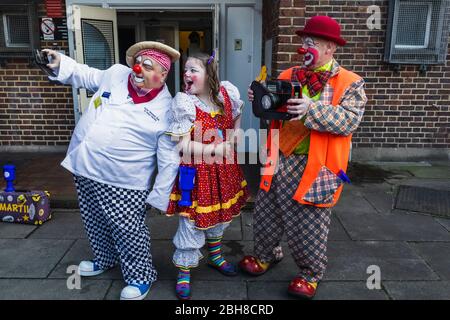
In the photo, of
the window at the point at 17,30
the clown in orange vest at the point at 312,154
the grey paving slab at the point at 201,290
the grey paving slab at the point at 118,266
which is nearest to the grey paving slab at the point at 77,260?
the grey paving slab at the point at 118,266

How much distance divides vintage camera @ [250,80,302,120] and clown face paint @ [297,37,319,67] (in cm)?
25

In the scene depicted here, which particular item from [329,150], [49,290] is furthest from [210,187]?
[49,290]

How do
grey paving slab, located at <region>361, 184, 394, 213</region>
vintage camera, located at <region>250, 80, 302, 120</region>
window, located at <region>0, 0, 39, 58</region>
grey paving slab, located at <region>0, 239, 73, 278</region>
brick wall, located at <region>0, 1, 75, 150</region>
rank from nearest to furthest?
1. vintage camera, located at <region>250, 80, 302, 120</region>
2. grey paving slab, located at <region>0, 239, 73, 278</region>
3. grey paving slab, located at <region>361, 184, 394, 213</region>
4. window, located at <region>0, 0, 39, 58</region>
5. brick wall, located at <region>0, 1, 75, 150</region>

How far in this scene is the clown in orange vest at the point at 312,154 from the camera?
2.52 metres

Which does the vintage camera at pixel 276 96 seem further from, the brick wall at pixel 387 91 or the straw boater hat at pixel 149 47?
the brick wall at pixel 387 91

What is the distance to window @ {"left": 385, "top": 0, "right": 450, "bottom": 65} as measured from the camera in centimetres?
558

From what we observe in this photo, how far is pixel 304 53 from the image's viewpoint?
2.62m

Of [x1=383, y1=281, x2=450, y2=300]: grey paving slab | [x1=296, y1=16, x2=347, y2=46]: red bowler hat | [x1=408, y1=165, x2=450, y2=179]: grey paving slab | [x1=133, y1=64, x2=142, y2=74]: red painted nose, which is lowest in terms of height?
[x1=383, y1=281, x2=450, y2=300]: grey paving slab

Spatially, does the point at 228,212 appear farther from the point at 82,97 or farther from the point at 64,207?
the point at 82,97

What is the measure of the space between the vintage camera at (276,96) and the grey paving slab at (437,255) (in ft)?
6.03

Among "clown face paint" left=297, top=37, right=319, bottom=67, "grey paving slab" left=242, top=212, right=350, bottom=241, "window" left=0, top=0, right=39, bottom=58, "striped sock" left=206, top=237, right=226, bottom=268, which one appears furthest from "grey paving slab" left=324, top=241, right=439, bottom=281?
"window" left=0, top=0, right=39, bottom=58

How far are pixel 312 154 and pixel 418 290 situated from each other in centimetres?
130

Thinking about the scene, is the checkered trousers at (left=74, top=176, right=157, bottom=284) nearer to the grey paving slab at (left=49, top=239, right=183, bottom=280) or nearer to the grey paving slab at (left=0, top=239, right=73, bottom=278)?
the grey paving slab at (left=49, top=239, right=183, bottom=280)

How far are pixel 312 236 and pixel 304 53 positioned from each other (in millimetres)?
1174
